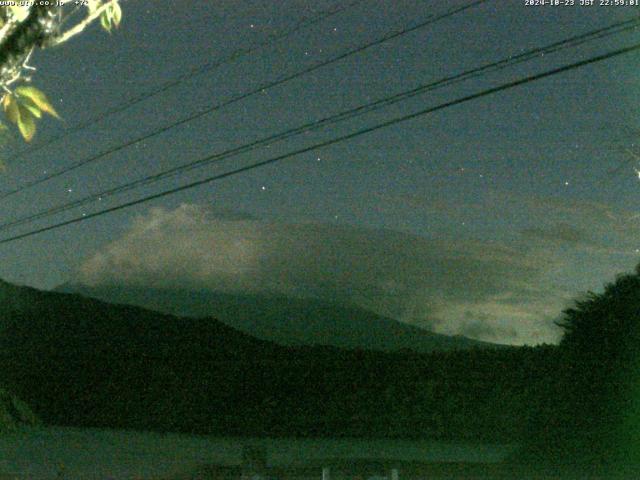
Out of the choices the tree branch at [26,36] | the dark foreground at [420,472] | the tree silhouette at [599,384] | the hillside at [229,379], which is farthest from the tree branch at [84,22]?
the hillside at [229,379]

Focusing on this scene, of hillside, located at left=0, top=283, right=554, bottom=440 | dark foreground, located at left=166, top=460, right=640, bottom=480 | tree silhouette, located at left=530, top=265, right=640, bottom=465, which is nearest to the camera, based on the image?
dark foreground, located at left=166, top=460, right=640, bottom=480

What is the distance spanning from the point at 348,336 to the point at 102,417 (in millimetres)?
8526

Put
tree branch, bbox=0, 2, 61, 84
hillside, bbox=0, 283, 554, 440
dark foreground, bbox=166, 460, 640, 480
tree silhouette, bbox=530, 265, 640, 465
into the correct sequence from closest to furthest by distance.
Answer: tree branch, bbox=0, 2, 61, 84 → dark foreground, bbox=166, 460, 640, 480 → tree silhouette, bbox=530, 265, 640, 465 → hillside, bbox=0, 283, 554, 440

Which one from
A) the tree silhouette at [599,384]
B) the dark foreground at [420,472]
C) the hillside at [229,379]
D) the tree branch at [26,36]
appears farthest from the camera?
the hillside at [229,379]

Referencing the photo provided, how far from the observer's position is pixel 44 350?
26.9 m

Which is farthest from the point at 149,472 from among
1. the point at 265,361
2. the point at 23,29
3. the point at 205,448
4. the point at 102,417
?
the point at 23,29

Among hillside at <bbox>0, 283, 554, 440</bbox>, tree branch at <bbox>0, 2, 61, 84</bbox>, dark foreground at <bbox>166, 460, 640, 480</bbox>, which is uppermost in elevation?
hillside at <bbox>0, 283, 554, 440</bbox>

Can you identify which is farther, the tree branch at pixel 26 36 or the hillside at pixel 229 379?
the hillside at pixel 229 379

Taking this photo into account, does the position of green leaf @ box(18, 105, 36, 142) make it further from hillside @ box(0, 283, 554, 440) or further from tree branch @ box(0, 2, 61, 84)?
hillside @ box(0, 283, 554, 440)

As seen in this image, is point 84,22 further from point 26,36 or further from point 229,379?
point 229,379

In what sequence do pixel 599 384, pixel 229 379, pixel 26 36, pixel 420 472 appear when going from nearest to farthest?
pixel 26 36 → pixel 599 384 → pixel 420 472 → pixel 229 379

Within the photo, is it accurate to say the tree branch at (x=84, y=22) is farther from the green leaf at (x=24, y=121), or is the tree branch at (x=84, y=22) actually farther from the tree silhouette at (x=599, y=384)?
the tree silhouette at (x=599, y=384)

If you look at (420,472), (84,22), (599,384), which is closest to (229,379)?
(420,472)

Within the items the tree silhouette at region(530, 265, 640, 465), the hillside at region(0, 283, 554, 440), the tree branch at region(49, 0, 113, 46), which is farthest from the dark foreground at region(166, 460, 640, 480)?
the tree branch at region(49, 0, 113, 46)
